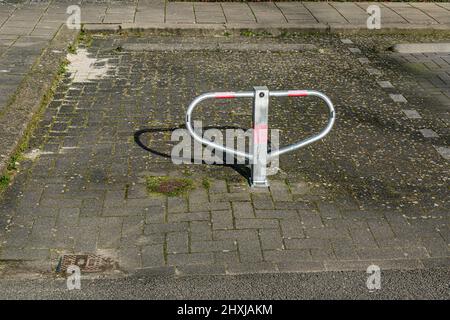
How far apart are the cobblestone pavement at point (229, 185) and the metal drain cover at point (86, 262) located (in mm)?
72

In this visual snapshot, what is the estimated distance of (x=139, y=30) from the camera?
11359 mm

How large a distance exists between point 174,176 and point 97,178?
2.35ft

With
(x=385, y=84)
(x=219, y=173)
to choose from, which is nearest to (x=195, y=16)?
(x=385, y=84)

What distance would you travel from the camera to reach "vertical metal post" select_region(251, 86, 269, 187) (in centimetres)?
574

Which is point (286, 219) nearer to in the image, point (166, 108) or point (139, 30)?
point (166, 108)

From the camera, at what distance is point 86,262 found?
487cm

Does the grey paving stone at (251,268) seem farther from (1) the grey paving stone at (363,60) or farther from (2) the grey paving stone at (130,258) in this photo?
(1) the grey paving stone at (363,60)

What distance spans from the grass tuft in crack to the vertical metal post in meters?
0.61

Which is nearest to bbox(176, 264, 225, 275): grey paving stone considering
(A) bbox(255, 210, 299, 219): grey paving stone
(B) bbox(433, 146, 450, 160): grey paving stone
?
(A) bbox(255, 210, 299, 219): grey paving stone

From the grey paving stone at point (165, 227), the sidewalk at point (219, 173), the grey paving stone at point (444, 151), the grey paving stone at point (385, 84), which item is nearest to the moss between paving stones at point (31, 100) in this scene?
the sidewalk at point (219, 173)

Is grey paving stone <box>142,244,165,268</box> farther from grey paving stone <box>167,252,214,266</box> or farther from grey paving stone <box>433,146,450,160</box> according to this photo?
grey paving stone <box>433,146,450,160</box>

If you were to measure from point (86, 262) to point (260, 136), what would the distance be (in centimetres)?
195
